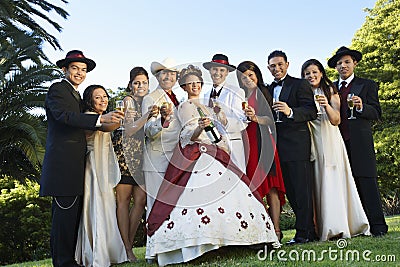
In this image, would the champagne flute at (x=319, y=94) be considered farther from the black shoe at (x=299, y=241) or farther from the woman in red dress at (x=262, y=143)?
the black shoe at (x=299, y=241)

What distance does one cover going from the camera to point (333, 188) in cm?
639

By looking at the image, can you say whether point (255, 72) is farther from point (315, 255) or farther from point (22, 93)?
point (22, 93)

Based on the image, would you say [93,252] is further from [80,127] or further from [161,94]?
[161,94]

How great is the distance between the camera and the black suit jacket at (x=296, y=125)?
6.20 meters

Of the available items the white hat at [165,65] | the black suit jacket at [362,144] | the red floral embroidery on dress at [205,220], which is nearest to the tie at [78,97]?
the white hat at [165,65]

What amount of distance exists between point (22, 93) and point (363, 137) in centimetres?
1046

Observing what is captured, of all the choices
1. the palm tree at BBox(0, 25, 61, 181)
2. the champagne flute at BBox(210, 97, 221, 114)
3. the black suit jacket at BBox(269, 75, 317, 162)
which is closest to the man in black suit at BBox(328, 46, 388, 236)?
the black suit jacket at BBox(269, 75, 317, 162)

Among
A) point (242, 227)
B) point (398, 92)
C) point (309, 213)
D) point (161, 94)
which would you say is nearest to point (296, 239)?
point (309, 213)

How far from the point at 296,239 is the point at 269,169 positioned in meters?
0.94

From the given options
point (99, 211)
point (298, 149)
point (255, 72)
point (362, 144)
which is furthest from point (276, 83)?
point (99, 211)

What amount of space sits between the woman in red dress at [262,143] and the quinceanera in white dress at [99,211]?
1736 millimetres

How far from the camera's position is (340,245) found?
216 inches

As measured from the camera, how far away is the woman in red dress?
243 inches

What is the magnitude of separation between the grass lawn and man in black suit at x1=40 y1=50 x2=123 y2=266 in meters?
0.72
